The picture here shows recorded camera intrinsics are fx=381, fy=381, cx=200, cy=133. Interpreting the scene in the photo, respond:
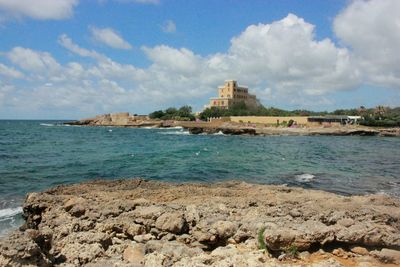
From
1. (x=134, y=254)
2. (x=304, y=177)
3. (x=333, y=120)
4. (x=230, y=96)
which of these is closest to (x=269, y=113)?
(x=230, y=96)

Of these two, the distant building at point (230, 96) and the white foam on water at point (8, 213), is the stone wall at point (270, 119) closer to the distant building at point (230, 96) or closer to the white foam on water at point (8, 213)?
the distant building at point (230, 96)

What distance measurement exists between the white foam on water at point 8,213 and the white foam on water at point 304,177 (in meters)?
15.3

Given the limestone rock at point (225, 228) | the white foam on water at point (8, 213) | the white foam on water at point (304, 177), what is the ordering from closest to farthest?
the limestone rock at point (225, 228)
the white foam on water at point (8, 213)
the white foam on water at point (304, 177)

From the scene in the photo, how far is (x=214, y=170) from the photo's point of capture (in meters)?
26.8

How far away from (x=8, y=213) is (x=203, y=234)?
9577 mm

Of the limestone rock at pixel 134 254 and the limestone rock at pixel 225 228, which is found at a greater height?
the limestone rock at pixel 225 228

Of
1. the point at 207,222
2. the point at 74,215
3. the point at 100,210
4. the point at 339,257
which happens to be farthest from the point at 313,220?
the point at 74,215

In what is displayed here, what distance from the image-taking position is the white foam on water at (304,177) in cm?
2314

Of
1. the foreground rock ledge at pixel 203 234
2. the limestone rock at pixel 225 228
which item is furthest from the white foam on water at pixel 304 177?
the limestone rock at pixel 225 228

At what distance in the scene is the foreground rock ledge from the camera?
766 cm

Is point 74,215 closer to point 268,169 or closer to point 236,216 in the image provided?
point 236,216

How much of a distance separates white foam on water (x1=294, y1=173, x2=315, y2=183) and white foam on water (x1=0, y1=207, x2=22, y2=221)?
50.2 feet

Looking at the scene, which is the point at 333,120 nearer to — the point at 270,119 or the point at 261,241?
the point at 270,119

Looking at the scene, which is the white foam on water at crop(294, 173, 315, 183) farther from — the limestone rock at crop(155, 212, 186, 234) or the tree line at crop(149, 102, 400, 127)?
the tree line at crop(149, 102, 400, 127)
